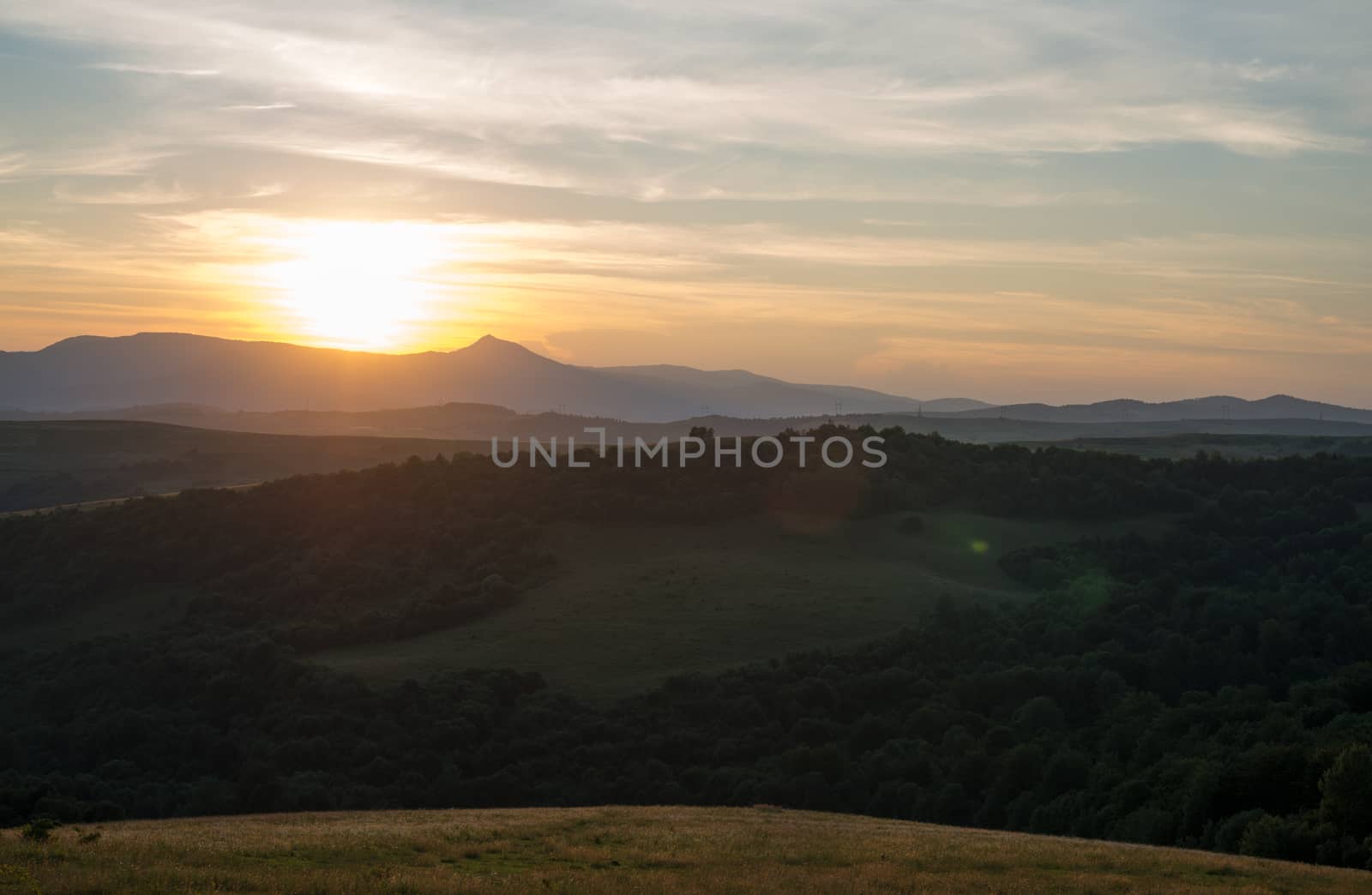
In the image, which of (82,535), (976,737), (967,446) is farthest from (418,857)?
(967,446)

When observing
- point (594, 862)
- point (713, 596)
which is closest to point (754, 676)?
point (713, 596)

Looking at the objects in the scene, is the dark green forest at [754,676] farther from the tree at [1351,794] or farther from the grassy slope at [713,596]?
the grassy slope at [713,596]

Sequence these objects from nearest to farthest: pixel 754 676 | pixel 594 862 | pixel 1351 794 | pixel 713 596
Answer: pixel 594 862 → pixel 1351 794 → pixel 754 676 → pixel 713 596

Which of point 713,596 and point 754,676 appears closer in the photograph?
point 754,676

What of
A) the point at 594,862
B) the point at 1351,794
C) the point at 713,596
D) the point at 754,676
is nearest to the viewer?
the point at 594,862

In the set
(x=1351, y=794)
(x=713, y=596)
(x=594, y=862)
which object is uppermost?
(x=594, y=862)

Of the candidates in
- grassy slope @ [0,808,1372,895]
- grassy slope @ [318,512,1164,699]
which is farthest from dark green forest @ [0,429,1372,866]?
grassy slope @ [0,808,1372,895]

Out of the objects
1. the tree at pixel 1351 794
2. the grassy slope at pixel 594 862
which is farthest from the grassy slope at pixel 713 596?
the tree at pixel 1351 794

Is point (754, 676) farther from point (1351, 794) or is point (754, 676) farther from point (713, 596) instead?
point (1351, 794)
